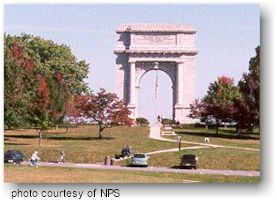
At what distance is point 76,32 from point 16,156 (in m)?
2.68

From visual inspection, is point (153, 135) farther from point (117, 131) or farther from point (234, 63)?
point (234, 63)

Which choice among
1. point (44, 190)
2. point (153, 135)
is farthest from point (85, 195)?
point (153, 135)

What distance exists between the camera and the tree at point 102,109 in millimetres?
19453

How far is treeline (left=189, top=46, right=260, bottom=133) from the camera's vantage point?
737 inches

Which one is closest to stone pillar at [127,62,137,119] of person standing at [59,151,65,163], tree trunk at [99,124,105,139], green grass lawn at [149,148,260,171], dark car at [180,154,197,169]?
tree trunk at [99,124,105,139]

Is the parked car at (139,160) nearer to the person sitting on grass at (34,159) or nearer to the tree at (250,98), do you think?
the person sitting on grass at (34,159)

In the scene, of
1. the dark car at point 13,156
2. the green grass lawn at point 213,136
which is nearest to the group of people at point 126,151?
the green grass lawn at point 213,136

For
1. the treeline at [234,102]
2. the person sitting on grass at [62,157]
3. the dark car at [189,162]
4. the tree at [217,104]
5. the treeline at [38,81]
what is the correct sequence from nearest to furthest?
1. the treeline at [234,102]
2. the treeline at [38,81]
3. the dark car at [189,162]
4. the person sitting on grass at [62,157]
5. the tree at [217,104]

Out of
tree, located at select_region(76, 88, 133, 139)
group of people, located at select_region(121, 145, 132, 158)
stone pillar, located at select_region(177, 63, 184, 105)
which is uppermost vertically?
stone pillar, located at select_region(177, 63, 184, 105)

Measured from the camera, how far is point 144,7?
60.8 ft

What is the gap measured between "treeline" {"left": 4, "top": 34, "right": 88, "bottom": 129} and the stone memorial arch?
0.90 meters

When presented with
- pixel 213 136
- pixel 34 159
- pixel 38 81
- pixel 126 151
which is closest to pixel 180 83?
pixel 213 136

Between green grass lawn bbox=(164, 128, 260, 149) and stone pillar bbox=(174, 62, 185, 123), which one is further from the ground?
stone pillar bbox=(174, 62, 185, 123)

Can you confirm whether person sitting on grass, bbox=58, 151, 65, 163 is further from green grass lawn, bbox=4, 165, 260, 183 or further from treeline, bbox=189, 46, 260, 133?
treeline, bbox=189, 46, 260, 133
